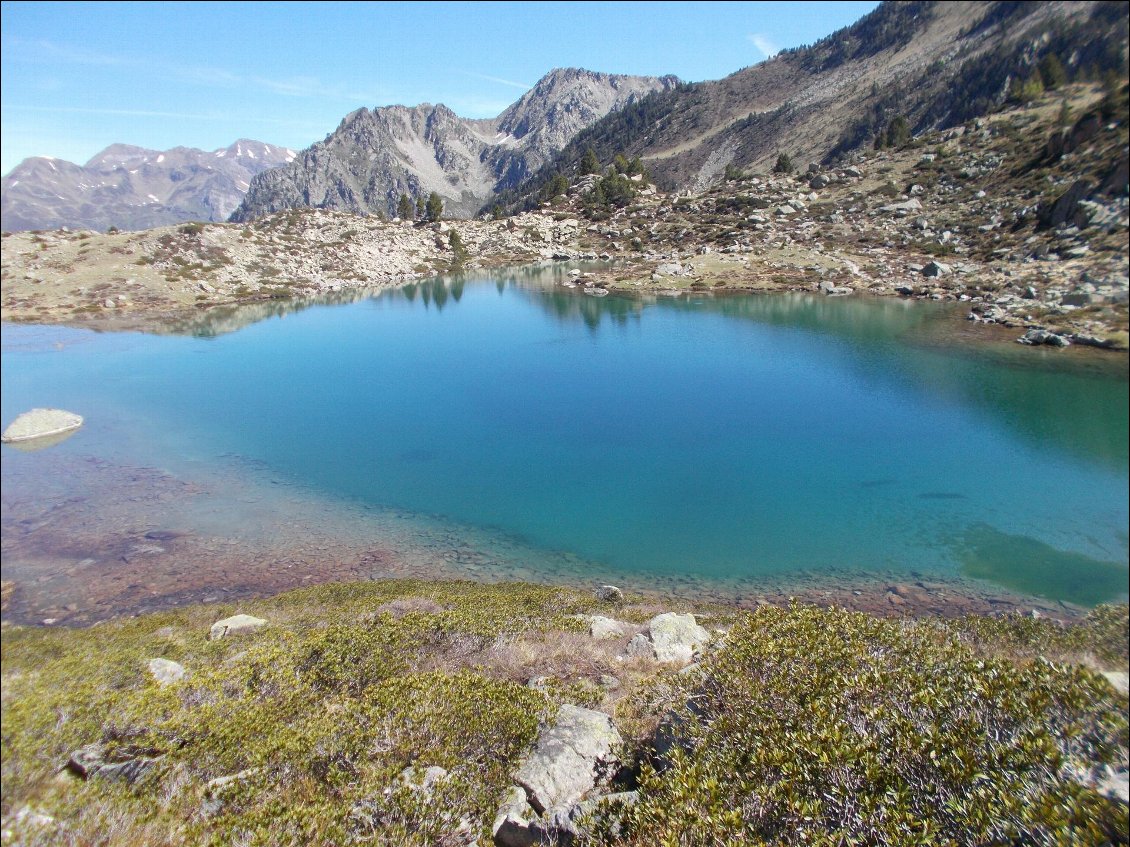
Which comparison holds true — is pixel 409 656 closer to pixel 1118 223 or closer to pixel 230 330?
pixel 1118 223

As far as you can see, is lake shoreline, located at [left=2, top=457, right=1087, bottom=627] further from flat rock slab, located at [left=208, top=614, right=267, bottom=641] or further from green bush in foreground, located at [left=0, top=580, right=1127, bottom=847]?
green bush in foreground, located at [left=0, top=580, right=1127, bottom=847]

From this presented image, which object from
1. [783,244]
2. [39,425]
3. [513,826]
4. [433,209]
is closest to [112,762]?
[39,425]

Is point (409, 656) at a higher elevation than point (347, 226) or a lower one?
lower

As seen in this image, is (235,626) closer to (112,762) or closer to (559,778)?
(112,762)

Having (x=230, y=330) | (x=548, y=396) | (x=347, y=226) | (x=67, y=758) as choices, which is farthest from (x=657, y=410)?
(x=347, y=226)

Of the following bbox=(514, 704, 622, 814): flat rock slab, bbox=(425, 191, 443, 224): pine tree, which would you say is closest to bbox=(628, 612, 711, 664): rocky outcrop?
bbox=(514, 704, 622, 814): flat rock slab

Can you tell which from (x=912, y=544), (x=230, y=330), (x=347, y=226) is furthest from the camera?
(x=347, y=226)
